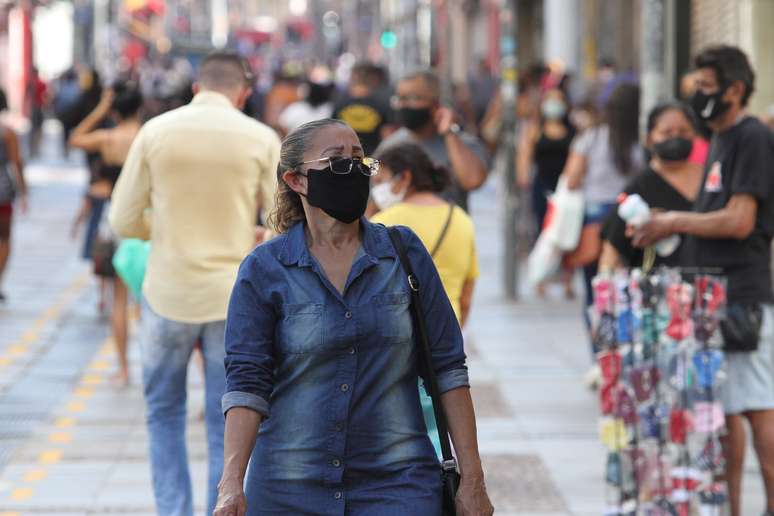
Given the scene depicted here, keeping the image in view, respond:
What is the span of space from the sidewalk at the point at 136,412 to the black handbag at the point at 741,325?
1.13 meters

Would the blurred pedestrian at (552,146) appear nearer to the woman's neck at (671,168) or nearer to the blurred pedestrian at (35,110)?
the woman's neck at (671,168)

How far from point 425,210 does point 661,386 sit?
115 centimetres

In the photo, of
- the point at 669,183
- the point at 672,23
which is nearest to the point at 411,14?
the point at 672,23

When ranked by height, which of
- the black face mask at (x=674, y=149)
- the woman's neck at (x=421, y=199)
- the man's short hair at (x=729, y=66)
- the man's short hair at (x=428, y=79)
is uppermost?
the man's short hair at (x=729, y=66)

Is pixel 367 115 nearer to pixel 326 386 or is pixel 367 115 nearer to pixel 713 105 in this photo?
pixel 713 105

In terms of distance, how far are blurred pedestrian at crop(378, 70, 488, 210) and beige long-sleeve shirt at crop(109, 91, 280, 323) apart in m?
1.62

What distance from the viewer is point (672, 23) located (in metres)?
9.36

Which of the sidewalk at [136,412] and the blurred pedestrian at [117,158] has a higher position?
the blurred pedestrian at [117,158]

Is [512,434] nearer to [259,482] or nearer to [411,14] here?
[259,482]

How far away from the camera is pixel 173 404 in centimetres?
657

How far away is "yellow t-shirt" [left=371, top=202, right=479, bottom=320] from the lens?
19.8ft

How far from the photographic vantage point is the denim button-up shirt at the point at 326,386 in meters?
4.15

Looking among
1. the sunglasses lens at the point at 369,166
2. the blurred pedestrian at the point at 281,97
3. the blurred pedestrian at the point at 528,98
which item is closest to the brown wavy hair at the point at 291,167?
the sunglasses lens at the point at 369,166

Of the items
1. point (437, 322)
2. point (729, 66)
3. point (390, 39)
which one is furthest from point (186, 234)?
point (390, 39)
